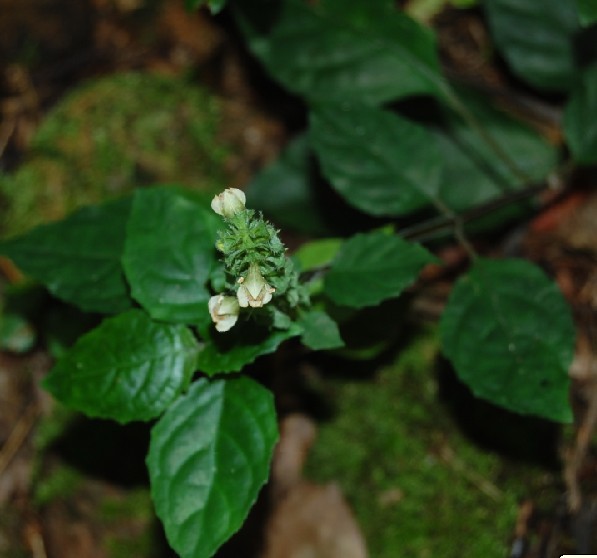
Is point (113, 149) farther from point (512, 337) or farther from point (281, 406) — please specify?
point (512, 337)

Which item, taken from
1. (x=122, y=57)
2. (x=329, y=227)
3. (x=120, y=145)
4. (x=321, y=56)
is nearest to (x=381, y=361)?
(x=329, y=227)

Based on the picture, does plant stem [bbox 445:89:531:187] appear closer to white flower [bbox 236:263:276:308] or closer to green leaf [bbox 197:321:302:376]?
green leaf [bbox 197:321:302:376]

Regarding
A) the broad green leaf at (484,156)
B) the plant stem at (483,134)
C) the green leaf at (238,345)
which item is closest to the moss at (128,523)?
the green leaf at (238,345)

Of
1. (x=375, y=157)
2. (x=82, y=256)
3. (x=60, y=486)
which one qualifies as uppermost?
(x=82, y=256)

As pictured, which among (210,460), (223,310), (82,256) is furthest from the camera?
(82,256)

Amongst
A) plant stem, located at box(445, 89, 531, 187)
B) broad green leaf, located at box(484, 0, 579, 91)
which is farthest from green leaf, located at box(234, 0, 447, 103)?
broad green leaf, located at box(484, 0, 579, 91)

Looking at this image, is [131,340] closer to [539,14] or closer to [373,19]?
[373,19]

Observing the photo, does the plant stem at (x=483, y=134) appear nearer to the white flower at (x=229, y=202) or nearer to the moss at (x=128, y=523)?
the white flower at (x=229, y=202)

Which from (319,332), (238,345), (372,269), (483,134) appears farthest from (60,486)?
(483,134)
